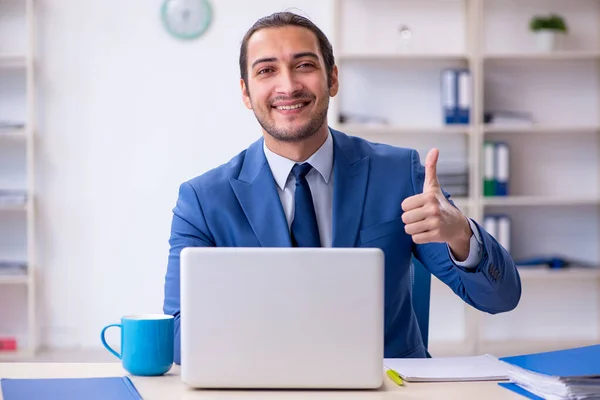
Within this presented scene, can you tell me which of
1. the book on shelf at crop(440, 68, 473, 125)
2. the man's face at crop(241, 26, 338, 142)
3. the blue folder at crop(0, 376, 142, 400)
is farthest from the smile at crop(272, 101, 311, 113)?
the book on shelf at crop(440, 68, 473, 125)

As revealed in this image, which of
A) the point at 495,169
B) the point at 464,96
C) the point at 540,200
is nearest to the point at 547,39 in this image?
the point at 464,96

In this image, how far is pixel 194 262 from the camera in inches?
49.6

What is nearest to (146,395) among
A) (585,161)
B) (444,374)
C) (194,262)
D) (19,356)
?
(194,262)

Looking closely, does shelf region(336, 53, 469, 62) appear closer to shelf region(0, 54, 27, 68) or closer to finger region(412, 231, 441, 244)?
shelf region(0, 54, 27, 68)

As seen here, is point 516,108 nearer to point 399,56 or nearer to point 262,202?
point 399,56

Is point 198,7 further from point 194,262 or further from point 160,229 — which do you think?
point 194,262

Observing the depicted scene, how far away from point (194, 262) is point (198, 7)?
3.58 m

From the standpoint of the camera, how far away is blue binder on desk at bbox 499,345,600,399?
4.04ft

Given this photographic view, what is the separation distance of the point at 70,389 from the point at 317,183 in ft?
2.81

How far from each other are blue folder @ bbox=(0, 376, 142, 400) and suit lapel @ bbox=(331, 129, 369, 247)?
0.67 metres

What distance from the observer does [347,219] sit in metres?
1.90

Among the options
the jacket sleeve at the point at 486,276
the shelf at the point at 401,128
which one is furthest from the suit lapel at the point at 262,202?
the shelf at the point at 401,128

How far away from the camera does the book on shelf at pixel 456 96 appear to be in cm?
442

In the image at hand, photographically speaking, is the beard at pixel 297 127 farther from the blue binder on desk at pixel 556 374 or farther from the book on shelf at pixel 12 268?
the book on shelf at pixel 12 268
